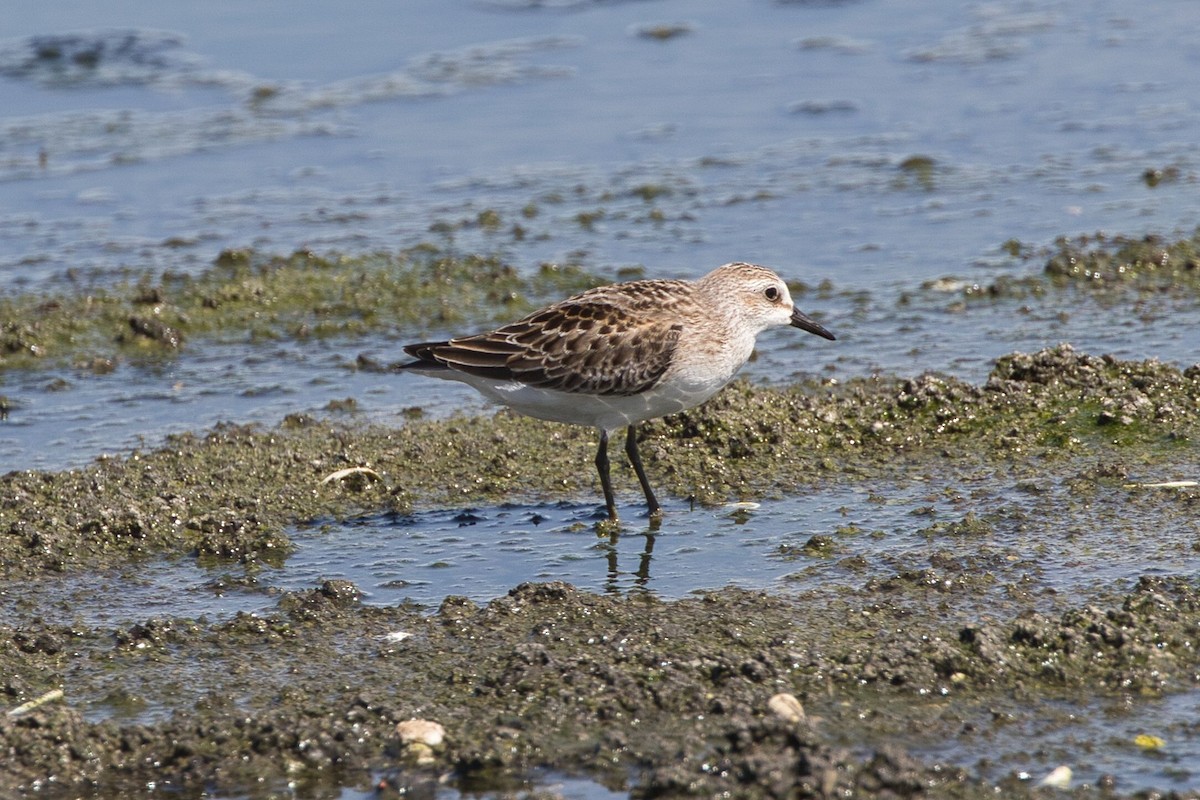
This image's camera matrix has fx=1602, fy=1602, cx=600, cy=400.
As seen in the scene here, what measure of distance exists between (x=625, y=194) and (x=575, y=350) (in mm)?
5780

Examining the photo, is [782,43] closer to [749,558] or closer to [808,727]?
[749,558]

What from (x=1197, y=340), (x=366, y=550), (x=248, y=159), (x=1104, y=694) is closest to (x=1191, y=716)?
(x=1104, y=694)

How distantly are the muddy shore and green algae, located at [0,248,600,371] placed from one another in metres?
2.33

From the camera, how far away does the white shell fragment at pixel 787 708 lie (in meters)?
5.55

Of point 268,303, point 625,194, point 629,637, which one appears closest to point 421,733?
point 629,637

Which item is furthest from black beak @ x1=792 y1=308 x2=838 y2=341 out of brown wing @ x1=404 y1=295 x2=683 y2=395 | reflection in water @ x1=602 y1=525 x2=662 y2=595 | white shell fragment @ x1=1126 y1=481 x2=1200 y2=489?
white shell fragment @ x1=1126 y1=481 x2=1200 y2=489

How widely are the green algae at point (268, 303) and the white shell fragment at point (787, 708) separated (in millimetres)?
6057

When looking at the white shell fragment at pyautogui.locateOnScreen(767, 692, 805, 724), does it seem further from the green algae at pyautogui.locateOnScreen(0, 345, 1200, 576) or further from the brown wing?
the brown wing

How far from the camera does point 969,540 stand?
730 centimetres

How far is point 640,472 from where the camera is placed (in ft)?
26.4

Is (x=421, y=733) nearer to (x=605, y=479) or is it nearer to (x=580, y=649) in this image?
(x=580, y=649)

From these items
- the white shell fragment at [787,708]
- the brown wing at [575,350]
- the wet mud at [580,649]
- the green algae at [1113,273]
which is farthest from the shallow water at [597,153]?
the white shell fragment at [787,708]

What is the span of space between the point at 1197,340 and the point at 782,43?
8233mm

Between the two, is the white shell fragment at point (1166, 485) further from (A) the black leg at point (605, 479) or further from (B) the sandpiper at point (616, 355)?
(A) the black leg at point (605, 479)
